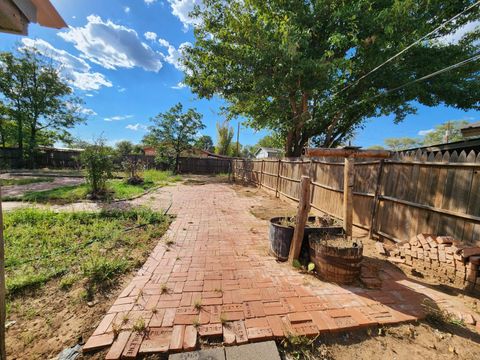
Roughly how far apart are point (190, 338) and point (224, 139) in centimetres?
3094

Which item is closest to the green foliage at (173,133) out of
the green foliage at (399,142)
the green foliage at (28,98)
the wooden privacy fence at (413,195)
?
the green foliage at (28,98)

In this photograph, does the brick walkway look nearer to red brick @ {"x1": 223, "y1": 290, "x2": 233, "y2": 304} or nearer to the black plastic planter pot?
red brick @ {"x1": 223, "y1": 290, "x2": 233, "y2": 304}

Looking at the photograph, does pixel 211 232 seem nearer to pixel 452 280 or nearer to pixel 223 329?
pixel 223 329

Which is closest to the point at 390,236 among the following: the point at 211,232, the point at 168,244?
the point at 211,232

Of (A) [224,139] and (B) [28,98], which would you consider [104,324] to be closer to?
(B) [28,98]

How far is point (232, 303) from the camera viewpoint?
2.36 meters

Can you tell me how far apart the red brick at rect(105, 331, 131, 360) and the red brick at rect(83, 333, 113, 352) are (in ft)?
0.20

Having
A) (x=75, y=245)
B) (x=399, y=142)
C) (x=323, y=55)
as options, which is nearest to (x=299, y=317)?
(x=75, y=245)

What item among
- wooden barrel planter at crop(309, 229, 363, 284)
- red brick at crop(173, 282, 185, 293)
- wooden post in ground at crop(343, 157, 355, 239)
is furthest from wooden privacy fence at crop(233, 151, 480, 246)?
red brick at crop(173, 282, 185, 293)

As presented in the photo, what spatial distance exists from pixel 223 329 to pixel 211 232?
274 centimetres

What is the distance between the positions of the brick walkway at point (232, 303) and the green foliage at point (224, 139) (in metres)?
28.8

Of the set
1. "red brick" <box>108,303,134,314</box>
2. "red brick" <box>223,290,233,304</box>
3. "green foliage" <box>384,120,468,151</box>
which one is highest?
"green foliage" <box>384,120,468,151</box>

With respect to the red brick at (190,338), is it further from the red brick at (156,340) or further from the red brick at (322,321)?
the red brick at (322,321)

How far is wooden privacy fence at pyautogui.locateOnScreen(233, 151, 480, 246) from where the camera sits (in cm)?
287
